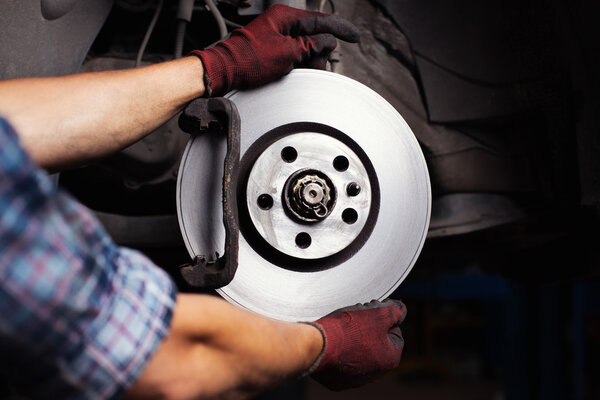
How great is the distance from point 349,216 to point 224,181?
178 mm

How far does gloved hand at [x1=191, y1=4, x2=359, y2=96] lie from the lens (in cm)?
74

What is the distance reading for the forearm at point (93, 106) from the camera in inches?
26.2

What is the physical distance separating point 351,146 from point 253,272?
215 mm

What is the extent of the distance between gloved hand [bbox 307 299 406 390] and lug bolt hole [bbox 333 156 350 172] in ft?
0.60

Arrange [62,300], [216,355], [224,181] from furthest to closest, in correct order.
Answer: [224,181]
[216,355]
[62,300]

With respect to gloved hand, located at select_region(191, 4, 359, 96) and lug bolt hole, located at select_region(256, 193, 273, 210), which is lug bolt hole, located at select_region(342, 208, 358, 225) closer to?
lug bolt hole, located at select_region(256, 193, 273, 210)

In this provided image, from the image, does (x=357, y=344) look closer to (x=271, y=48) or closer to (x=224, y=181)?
(x=224, y=181)

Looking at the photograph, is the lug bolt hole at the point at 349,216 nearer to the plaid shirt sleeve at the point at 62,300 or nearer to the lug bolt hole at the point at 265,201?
the lug bolt hole at the point at 265,201

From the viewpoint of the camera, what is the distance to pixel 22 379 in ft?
1.41

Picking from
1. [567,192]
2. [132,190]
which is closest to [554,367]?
[567,192]

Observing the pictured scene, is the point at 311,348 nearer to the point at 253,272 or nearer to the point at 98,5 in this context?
the point at 253,272

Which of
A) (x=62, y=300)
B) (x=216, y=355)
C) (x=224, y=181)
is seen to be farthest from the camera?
(x=224, y=181)

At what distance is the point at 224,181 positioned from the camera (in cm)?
70

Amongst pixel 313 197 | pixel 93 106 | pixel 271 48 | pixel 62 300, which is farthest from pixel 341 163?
pixel 62 300
